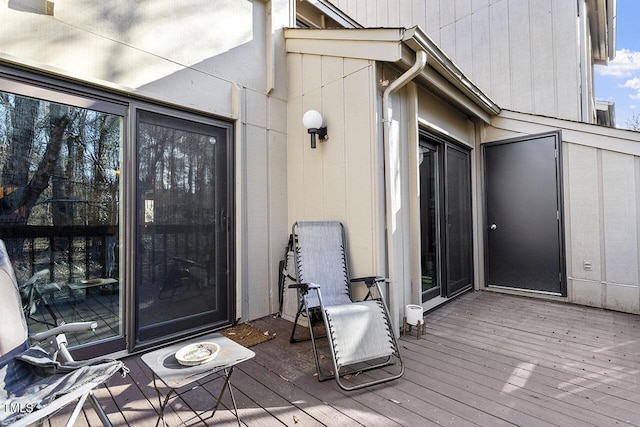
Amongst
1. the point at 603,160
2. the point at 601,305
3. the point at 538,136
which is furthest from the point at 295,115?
the point at 601,305

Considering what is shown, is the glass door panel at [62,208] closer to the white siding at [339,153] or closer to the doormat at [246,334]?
the doormat at [246,334]

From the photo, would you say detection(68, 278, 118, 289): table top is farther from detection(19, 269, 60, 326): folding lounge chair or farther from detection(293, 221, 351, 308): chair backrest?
detection(293, 221, 351, 308): chair backrest

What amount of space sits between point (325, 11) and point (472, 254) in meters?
4.50

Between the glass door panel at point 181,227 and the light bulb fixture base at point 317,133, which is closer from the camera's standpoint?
the glass door panel at point 181,227

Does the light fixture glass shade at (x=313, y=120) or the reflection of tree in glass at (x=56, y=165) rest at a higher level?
the light fixture glass shade at (x=313, y=120)

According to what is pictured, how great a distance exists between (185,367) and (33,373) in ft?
2.76

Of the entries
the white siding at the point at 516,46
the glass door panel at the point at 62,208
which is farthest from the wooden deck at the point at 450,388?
the white siding at the point at 516,46

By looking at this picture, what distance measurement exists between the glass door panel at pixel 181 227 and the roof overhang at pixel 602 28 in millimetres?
7195

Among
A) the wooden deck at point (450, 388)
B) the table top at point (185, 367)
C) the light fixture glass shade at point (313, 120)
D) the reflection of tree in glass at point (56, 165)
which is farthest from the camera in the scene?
the light fixture glass shade at point (313, 120)

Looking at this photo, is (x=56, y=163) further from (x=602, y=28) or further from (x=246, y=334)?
(x=602, y=28)

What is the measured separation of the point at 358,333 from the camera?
226 centimetres

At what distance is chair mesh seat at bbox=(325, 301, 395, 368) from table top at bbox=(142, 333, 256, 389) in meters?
0.74

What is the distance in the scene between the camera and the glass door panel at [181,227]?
2703 mm

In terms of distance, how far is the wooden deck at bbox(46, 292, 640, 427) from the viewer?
5.89ft
